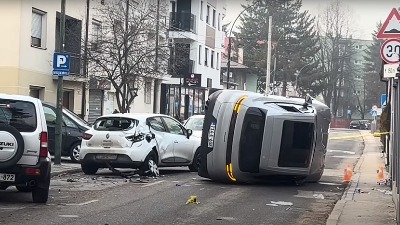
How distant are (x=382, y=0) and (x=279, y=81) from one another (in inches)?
2847

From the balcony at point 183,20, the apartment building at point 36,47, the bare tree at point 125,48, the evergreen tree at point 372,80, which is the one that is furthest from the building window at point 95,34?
the evergreen tree at point 372,80

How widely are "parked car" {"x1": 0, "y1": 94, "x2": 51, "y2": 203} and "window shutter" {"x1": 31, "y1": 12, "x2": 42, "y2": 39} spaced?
18187mm

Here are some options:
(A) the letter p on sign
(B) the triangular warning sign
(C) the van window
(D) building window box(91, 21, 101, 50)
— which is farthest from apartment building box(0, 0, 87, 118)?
(B) the triangular warning sign

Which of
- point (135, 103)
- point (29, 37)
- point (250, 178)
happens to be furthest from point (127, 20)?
point (250, 178)

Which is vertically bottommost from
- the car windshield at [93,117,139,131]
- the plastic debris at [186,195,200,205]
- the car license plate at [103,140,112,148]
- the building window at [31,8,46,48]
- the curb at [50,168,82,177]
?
the curb at [50,168,82,177]

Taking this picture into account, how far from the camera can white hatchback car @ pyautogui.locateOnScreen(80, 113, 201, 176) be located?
16672 mm

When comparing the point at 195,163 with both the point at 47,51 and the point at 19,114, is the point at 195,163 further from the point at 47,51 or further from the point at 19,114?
the point at 47,51

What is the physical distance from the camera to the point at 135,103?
41.2m

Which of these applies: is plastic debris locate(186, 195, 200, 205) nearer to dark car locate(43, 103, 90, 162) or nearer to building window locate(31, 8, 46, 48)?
dark car locate(43, 103, 90, 162)

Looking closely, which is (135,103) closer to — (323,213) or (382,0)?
(323,213)

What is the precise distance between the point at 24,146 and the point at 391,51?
255 inches

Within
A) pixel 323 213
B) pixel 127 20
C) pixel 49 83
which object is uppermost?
pixel 127 20

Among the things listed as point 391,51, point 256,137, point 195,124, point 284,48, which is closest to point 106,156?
point 256,137

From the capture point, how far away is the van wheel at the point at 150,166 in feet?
55.5
